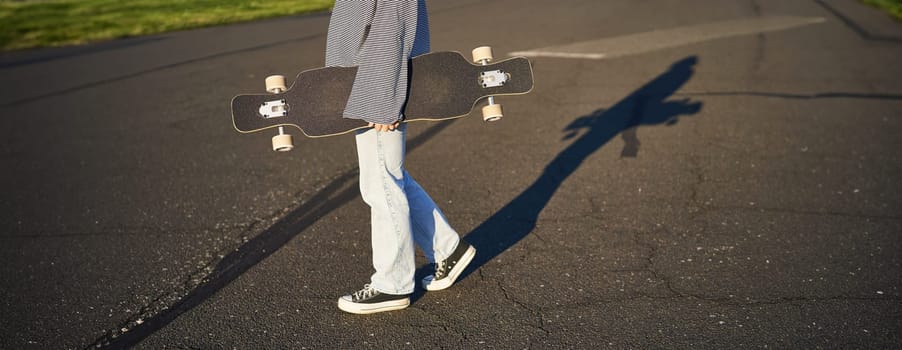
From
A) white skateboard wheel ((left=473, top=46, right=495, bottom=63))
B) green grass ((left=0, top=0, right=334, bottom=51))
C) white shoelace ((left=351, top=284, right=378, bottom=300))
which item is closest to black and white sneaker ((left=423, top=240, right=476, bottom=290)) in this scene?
white shoelace ((left=351, top=284, right=378, bottom=300))

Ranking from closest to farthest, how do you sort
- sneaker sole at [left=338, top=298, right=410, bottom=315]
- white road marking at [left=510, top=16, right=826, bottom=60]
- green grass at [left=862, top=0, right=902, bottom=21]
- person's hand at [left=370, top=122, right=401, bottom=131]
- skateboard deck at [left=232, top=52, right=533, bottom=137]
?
person's hand at [left=370, top=122, right=401, bottom=131] < skateboard deck at [left=232, top=52, right=533, bottom=137] < sneaker sole at [left=338, top=298, right=410, bottom=315] < white road marking at [left=510, top=16, right=826, bottom=60] < green grass at [left=862, top=0, right=902, bottom=21]

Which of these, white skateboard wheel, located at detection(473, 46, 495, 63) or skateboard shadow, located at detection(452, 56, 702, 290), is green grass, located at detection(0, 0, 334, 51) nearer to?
skateboard shadow, located at detection(452, 56, 702, 290)

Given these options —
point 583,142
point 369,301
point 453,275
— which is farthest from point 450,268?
point 583,142

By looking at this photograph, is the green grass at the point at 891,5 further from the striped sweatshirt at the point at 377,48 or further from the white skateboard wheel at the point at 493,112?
the striped sweatshirt at the point at 377,48

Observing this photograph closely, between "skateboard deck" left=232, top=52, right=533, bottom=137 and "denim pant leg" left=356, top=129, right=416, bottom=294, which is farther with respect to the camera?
"skateboard deck" left=232, top=52, right=533, bottom=137

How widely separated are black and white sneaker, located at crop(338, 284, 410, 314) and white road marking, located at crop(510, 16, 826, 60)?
6.94 metres

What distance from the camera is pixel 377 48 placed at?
3.50 meters

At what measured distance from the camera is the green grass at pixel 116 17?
49.1ft

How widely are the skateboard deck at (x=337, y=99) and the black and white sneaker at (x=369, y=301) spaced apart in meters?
0.79

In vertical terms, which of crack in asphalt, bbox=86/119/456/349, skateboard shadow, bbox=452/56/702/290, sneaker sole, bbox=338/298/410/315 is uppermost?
sneaker sole, bbox=338/298/410/315

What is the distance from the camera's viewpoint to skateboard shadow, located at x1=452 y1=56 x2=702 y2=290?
500cm

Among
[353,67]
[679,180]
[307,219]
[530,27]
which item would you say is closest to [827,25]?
[530,27]

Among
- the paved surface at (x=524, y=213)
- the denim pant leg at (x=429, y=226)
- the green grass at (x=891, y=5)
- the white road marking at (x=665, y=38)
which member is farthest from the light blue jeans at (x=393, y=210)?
the green grass at (x=891, y=5)

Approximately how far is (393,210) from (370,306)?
509mm
